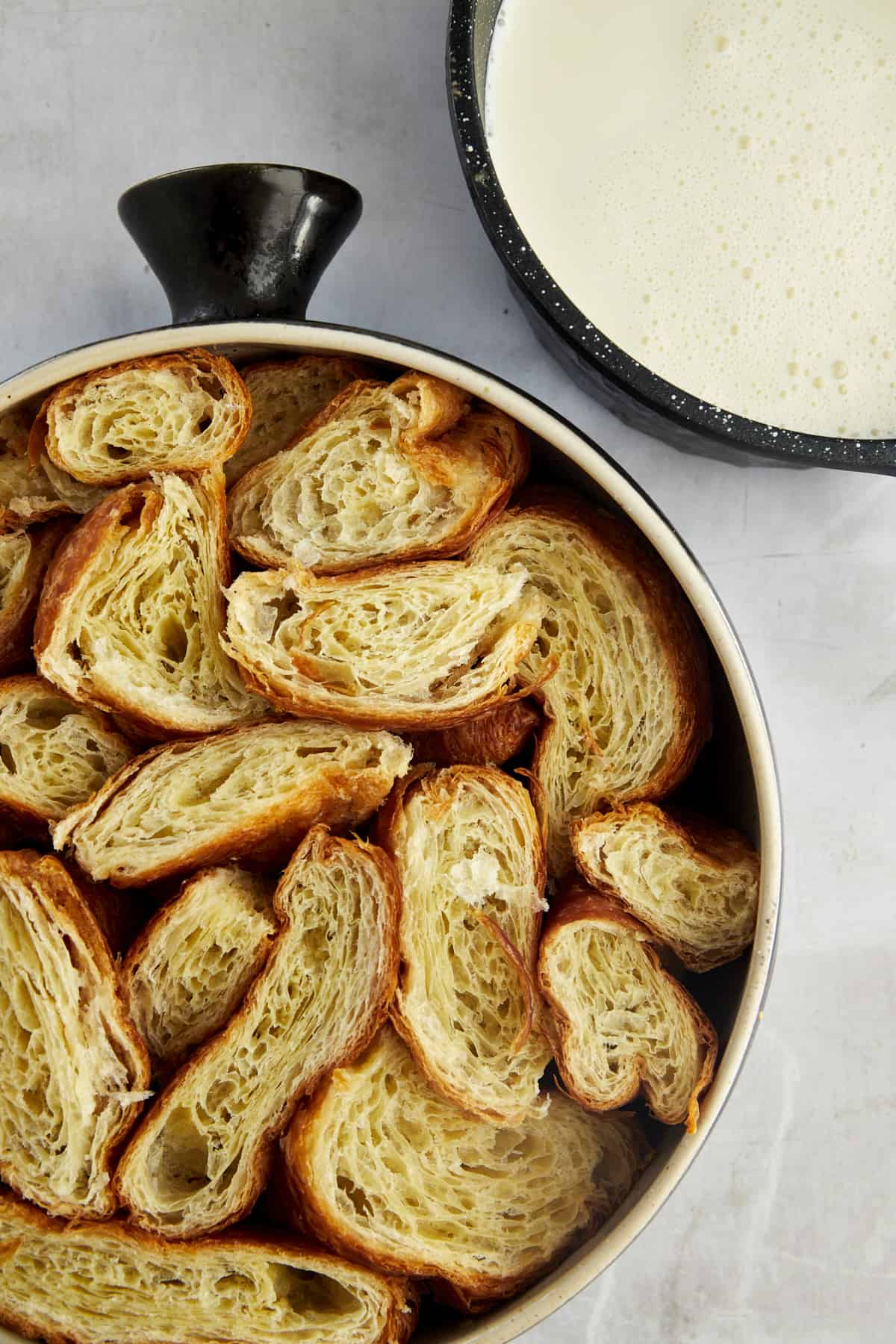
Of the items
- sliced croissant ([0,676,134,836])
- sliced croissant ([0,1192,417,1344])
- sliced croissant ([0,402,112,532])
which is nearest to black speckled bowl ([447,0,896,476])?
sliced croissant ([0,402,112,532])

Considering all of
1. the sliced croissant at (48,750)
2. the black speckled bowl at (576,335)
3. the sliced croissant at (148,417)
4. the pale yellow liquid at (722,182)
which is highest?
the pale yellow liquid at (722,182)

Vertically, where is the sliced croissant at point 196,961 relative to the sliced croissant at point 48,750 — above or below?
below

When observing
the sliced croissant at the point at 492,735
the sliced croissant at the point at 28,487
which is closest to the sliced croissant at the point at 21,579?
the sliced croissant at the point at 28,487

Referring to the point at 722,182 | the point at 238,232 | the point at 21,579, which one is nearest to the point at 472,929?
the point at 21,579

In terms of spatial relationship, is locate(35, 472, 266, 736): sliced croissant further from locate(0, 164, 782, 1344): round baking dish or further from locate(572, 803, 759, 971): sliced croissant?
locate(572, 803, 759, 971): sliced croissant

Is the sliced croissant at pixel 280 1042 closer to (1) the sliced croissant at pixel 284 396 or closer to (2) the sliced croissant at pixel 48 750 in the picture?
(2) the sliced croissant at pixel 48 750
